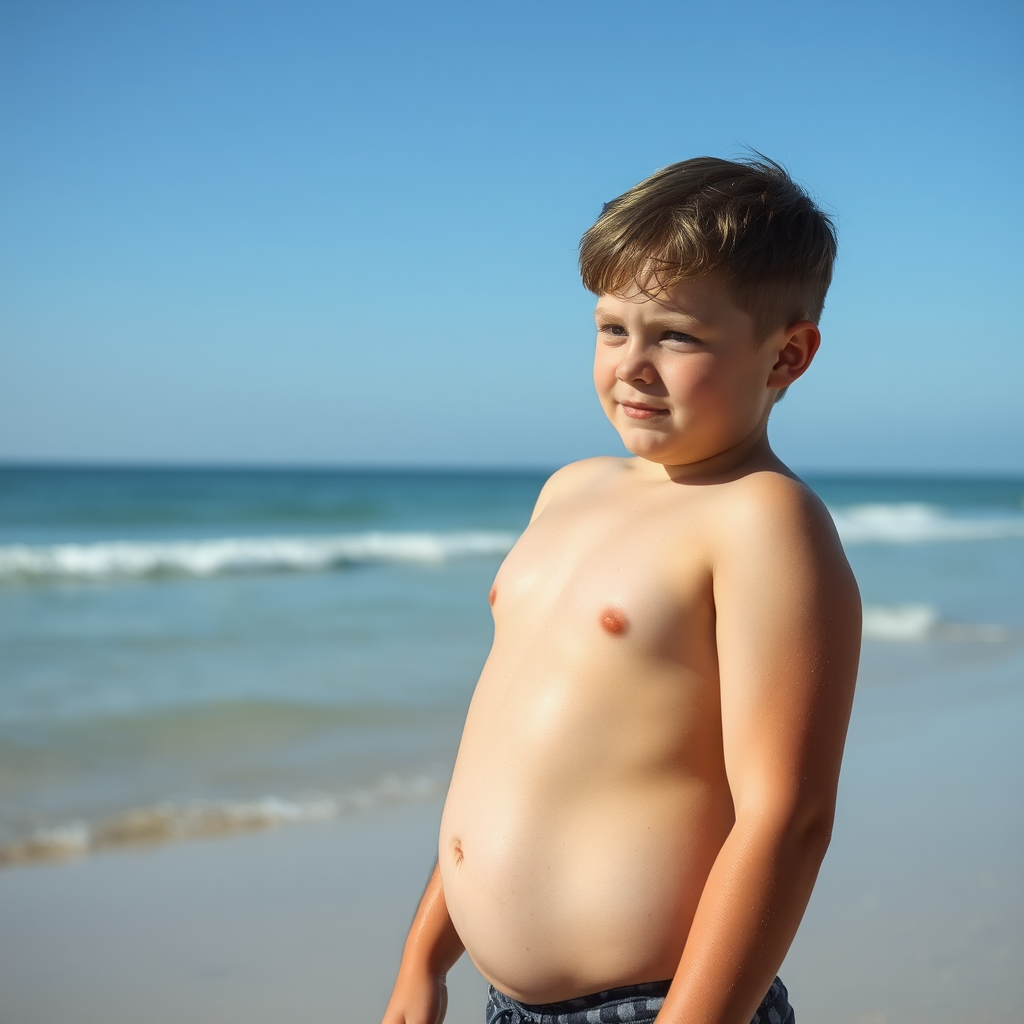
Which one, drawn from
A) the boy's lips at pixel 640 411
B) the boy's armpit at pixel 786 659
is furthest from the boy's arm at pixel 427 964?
the boy's lips at pixel 640 411

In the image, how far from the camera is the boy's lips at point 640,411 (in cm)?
129

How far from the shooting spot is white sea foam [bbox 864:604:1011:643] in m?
8.29

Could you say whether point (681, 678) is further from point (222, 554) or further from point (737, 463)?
point (222, 554)

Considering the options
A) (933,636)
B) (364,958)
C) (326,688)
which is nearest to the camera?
(364,958)

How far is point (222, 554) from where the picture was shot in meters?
16.7

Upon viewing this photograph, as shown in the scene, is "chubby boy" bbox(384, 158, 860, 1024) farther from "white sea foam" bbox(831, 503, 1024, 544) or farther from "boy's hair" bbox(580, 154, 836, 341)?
"white sea foam" bbox(831, 503, 1024, 544)

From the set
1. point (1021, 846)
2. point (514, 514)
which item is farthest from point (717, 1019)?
point (514, 514)

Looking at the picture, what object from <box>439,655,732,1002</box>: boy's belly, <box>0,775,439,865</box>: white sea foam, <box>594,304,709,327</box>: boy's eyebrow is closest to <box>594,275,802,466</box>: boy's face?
<box>594,304,709,327</box>: boy's eyebrow

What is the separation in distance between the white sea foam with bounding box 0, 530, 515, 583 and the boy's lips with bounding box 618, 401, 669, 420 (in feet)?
42.0

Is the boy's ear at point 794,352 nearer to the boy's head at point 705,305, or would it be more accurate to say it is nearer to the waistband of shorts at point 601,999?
the boy's head at point 705,305

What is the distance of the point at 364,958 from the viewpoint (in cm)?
313

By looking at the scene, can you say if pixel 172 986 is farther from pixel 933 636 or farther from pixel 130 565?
pixel 130 565

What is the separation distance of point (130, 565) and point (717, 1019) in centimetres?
1498

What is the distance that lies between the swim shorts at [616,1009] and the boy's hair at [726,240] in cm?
75
